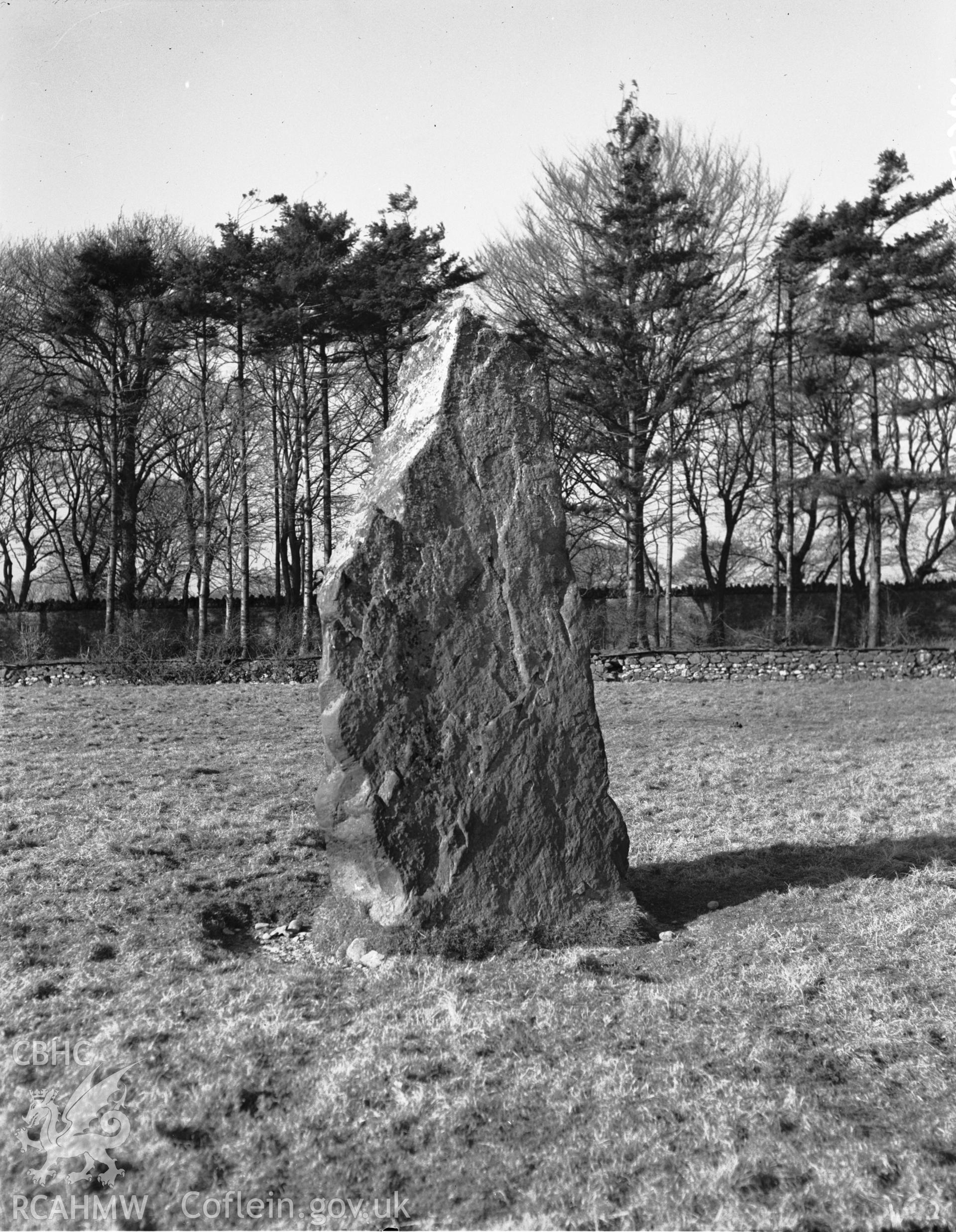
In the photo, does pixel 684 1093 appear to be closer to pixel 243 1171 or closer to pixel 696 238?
pixel 243 1171

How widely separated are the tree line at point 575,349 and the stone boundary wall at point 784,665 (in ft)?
11.3

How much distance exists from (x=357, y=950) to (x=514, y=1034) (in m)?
1.18

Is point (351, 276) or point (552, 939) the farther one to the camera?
point (351, 276)

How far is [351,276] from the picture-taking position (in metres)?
25.2

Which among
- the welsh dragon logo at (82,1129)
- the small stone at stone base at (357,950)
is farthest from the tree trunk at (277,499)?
the welsh dragon logo at (82,1129)

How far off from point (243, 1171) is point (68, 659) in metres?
18.1

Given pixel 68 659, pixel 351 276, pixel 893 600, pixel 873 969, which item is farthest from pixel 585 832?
pixel 893 600

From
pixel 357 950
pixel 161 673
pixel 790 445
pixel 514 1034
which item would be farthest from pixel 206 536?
pixel 514 1034

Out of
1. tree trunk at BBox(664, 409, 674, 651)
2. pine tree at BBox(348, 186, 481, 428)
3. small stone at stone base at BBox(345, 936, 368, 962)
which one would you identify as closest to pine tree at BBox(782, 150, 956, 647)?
tree trunk at BBox(664, 409, 674, 651)

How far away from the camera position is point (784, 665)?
66.2 feet

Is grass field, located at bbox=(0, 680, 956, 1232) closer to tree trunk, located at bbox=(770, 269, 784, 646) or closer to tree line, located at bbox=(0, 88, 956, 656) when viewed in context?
tree line, located at bbox=(0, 88, 956, 656)

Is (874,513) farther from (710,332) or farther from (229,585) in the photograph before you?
(229,585)

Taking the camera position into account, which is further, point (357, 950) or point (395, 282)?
point (395, 282)

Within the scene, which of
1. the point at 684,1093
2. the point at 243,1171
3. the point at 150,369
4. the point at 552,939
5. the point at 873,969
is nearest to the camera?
the point at 243,1171
